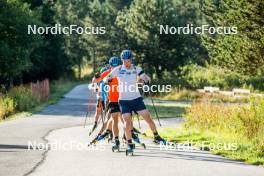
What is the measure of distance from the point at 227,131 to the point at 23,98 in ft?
59.4

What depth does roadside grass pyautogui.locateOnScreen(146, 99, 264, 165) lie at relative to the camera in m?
12.6

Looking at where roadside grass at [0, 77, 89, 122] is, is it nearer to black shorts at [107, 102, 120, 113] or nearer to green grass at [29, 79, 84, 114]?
green grass at [29, 79, 84, 114]

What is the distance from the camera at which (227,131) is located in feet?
52.0

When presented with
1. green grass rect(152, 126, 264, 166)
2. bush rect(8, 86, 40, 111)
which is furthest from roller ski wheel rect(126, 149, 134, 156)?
bush rect(8, 86, 40, 111)

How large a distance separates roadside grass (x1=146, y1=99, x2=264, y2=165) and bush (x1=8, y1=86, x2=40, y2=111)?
14.3 m

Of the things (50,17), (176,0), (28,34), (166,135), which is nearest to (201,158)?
(166,135)

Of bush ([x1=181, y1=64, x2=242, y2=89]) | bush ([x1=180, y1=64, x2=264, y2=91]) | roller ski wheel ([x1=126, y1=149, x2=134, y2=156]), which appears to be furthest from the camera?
bush ([x1=181, y1=64, x2=242, y2=89])

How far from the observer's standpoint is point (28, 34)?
116ft

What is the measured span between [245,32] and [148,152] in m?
10.7

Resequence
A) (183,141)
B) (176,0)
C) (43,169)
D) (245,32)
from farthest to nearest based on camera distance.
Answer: (176,0)
(245,32)
(183,141)
(43,169)

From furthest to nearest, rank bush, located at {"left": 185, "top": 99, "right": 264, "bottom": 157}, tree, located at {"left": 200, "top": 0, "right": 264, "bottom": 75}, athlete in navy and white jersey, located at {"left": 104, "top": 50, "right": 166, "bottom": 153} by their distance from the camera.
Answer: tree, located at {"left": 200, "top": 0, "right": 264, "bottom": 75} < bush, located at {"left": 185, "top": 99, "right": 264, "bottom": 157} < athlete in navy and white jersey, located at {"left": 104, "top": 50, "right": 166, "bottom": 153}

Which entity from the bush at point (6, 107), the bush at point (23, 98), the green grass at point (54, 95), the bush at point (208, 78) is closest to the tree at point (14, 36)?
the bush at point (23, 98)

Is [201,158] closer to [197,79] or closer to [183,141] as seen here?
[183,141]

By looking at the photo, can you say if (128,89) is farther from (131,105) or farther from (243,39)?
(243,39)
